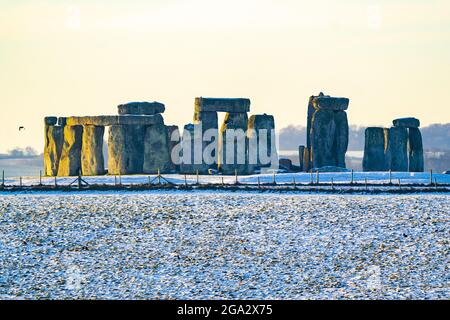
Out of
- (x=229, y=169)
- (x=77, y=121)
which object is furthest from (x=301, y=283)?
(x=77, y=121)

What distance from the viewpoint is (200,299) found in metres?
26.2

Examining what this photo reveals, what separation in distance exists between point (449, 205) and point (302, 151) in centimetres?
2197

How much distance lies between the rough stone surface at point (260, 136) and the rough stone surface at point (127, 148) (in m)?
5.20

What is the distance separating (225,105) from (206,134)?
1841mm

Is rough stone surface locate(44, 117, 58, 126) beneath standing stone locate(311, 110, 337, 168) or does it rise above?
above

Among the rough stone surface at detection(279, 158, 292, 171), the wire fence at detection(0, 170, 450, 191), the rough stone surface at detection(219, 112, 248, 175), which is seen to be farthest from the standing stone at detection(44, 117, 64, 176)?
the rough stone surface at detection(279, 158, 292, 171)

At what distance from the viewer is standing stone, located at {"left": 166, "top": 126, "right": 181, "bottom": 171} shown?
2272 inches

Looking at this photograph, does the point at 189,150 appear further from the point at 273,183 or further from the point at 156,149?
the point at 273,183

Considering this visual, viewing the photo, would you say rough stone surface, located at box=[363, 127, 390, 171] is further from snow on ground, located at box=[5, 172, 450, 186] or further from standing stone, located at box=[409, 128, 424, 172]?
snow on ground, located at box=[5, 172, 450, 186]

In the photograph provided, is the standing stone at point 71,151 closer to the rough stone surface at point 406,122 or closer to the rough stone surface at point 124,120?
the rough stone surface at point 124,120

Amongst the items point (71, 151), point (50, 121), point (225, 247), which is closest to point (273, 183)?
point (225, 247)

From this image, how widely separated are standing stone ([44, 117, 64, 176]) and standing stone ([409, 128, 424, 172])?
1701cm

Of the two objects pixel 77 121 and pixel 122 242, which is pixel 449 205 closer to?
pixel 122 242

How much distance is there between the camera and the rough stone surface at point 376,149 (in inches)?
2231
